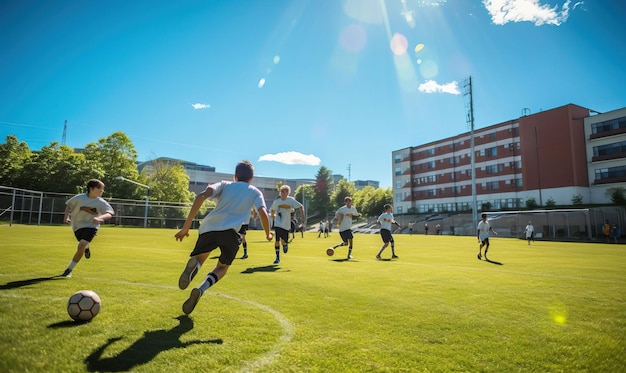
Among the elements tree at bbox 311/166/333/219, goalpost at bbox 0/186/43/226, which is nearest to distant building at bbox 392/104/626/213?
tree at bbox 311/166/333/219

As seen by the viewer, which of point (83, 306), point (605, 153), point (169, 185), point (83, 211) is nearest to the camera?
point (83, 306)

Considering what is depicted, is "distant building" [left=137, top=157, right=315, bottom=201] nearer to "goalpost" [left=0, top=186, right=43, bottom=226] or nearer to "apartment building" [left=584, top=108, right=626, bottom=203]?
"goalpost" [left=0, top=186, right=43, bottom=226]

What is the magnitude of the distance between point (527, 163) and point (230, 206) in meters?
64.1

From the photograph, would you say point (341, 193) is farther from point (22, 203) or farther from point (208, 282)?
point (208, 282)

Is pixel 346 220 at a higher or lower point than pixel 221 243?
higher

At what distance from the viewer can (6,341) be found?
3225 mm

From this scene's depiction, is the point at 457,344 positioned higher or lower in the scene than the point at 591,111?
lower

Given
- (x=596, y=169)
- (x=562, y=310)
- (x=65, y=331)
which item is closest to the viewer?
(x=65, y=331)

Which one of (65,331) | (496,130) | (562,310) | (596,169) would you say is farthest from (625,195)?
(65,331)

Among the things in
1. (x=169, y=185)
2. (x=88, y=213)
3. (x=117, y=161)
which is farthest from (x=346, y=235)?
(x=169, y=185)

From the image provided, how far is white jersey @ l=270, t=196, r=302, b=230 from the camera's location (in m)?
11.4

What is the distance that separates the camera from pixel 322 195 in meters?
94.2

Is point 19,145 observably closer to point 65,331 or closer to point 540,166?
point 65,331

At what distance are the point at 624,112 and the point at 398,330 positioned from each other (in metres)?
62.8
